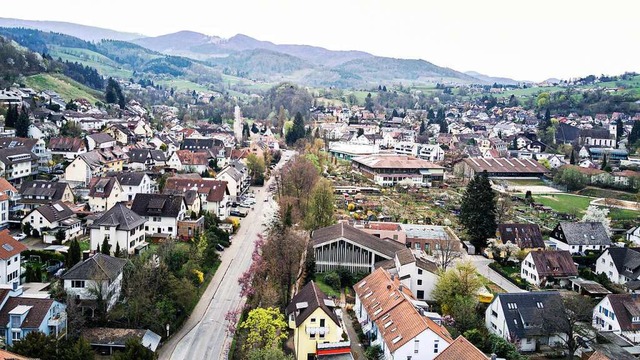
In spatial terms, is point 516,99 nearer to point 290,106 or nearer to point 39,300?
point 290,106

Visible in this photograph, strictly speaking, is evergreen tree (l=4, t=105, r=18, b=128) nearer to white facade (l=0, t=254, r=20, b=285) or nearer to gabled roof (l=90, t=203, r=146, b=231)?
gabled roof (l=90, t=203, r=146, b=231)


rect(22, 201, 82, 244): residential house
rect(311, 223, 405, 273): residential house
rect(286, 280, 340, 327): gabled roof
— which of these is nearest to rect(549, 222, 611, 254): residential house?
rect(311, 223, 405, 273): residential house

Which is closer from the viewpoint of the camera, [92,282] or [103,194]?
[92,282]

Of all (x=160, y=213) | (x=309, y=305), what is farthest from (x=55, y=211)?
(x=309, y=305)

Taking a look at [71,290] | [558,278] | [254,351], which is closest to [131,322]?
[71,290]

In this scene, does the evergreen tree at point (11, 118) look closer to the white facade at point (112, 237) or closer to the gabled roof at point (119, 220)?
the gabled roof at point (119, 220)

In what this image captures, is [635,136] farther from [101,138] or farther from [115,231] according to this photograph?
[115,231]
